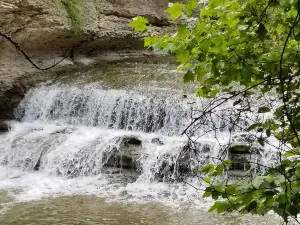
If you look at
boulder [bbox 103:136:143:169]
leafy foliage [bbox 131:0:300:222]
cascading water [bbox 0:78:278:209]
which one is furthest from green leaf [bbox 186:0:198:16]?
boulder [bbox 103:136:143:169]

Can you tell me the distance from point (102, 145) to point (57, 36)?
3992mm

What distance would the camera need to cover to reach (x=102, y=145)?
6.76m

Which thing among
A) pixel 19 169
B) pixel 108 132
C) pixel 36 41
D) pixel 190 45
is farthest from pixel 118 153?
pixel 190 45

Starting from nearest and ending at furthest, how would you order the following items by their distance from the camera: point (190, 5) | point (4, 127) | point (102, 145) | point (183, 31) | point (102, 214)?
point (190, 5) → point (183, 31) → point (102, 214) → point (102, 145) → point (4, 127)

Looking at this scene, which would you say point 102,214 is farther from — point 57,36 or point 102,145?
point 57,36

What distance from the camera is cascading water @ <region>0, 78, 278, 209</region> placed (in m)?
5.94

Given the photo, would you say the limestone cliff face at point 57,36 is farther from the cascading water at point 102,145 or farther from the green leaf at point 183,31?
the green leaf at point 183,31

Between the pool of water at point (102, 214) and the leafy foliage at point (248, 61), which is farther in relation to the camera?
the pool of water at point (102, 214)

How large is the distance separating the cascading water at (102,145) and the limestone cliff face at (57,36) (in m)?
0.61

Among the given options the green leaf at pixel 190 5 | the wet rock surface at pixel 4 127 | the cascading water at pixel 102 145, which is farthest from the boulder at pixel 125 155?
the green leaf at pixel 190 5

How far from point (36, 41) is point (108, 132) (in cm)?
331

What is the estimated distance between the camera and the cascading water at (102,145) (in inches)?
234

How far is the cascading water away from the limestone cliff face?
0.61 m

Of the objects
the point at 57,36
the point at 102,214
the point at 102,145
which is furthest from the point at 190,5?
the point at 57,36
